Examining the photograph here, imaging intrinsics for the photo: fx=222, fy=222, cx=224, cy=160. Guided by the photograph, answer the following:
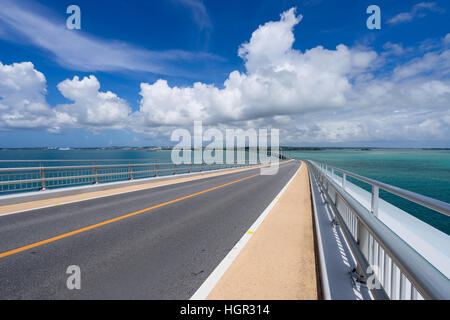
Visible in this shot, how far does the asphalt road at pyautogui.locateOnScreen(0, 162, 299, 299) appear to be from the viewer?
10.5 ft

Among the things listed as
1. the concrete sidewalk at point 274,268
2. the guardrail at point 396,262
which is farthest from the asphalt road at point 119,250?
the guardrail at point 396,262

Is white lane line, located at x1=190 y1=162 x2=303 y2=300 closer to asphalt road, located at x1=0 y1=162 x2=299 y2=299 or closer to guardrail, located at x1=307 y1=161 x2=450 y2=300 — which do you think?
asphalt road, located at x1=0 y1=162 x2=299 y2=299

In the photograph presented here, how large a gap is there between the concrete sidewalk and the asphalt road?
42 cm

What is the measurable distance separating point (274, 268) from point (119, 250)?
3034 millimetres

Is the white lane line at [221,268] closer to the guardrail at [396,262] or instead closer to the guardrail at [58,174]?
the guardrail at [396,262]

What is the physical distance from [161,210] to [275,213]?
3.90m

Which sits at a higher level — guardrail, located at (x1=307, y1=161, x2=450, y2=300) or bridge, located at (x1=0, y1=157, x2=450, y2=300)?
guardrail, located at (x1=307, y1=161, x2=450, y2=300)

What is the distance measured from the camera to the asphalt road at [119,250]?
3.21m

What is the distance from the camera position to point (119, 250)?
4445mm

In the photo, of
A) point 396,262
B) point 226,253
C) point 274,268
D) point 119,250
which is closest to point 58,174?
point 119,250

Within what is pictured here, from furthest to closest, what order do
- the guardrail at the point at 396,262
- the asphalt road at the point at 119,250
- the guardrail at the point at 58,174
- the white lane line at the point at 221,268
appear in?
the guardrail at the point at 58,174
the asphalt road at the point at 119,250
the white lane line at the point at 221,268
the guardrail at the point at 396,262

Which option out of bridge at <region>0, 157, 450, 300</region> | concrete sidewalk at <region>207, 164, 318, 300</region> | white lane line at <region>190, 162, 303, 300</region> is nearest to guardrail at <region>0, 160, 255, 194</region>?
bridge at <region>0, 157, 450, 300</region>

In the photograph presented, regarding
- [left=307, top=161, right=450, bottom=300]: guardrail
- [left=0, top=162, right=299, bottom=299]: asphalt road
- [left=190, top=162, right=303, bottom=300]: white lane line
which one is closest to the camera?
[left=307, top=161, right=450, bottom=300]: guardrail

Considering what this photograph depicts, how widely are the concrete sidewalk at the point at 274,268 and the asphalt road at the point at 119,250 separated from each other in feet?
1.37
